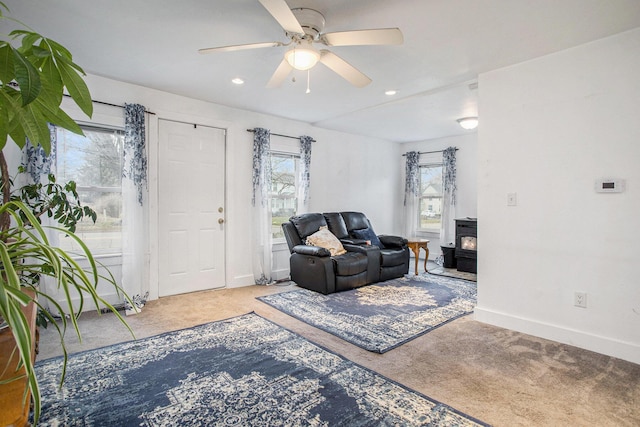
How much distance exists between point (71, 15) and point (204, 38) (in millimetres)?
891

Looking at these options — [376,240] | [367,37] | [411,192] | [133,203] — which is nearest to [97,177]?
[133,203]

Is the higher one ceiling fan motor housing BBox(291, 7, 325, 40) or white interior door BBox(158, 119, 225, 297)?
ceiling fan motor housing BBox(291, 7, 325, 40)

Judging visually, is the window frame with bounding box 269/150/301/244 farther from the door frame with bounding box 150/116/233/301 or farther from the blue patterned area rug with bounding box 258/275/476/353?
the door frame with bounding box 150/116/233/301

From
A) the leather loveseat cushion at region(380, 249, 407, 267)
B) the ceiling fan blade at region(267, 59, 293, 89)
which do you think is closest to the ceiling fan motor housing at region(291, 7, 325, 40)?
the ceiling fan blade at region(267, 59, 293, 89)

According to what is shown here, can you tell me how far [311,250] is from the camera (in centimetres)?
435

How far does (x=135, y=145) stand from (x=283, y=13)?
2.60 metres

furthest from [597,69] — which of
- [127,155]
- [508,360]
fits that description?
[127,155]

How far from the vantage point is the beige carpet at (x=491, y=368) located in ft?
6.34

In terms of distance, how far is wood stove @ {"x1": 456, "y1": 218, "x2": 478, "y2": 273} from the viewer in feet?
18.3

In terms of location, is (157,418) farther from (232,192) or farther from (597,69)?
(597,69)

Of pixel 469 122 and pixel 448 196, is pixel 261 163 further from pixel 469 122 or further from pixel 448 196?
pixel 448 196

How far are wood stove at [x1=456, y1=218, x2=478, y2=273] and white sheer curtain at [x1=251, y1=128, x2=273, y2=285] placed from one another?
3219 millimetres

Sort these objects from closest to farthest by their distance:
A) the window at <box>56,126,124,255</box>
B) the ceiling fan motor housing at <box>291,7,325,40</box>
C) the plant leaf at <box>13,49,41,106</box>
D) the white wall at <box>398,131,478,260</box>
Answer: the plant leaf at <box>13,49,41,106</box> → the ceiling fan motor housing at <box>291,7,325,40</box> → the window at <box>56,126,124,255</box> → the white wall at <box>398,131,478,260</box>

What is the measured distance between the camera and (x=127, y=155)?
3717 mm
